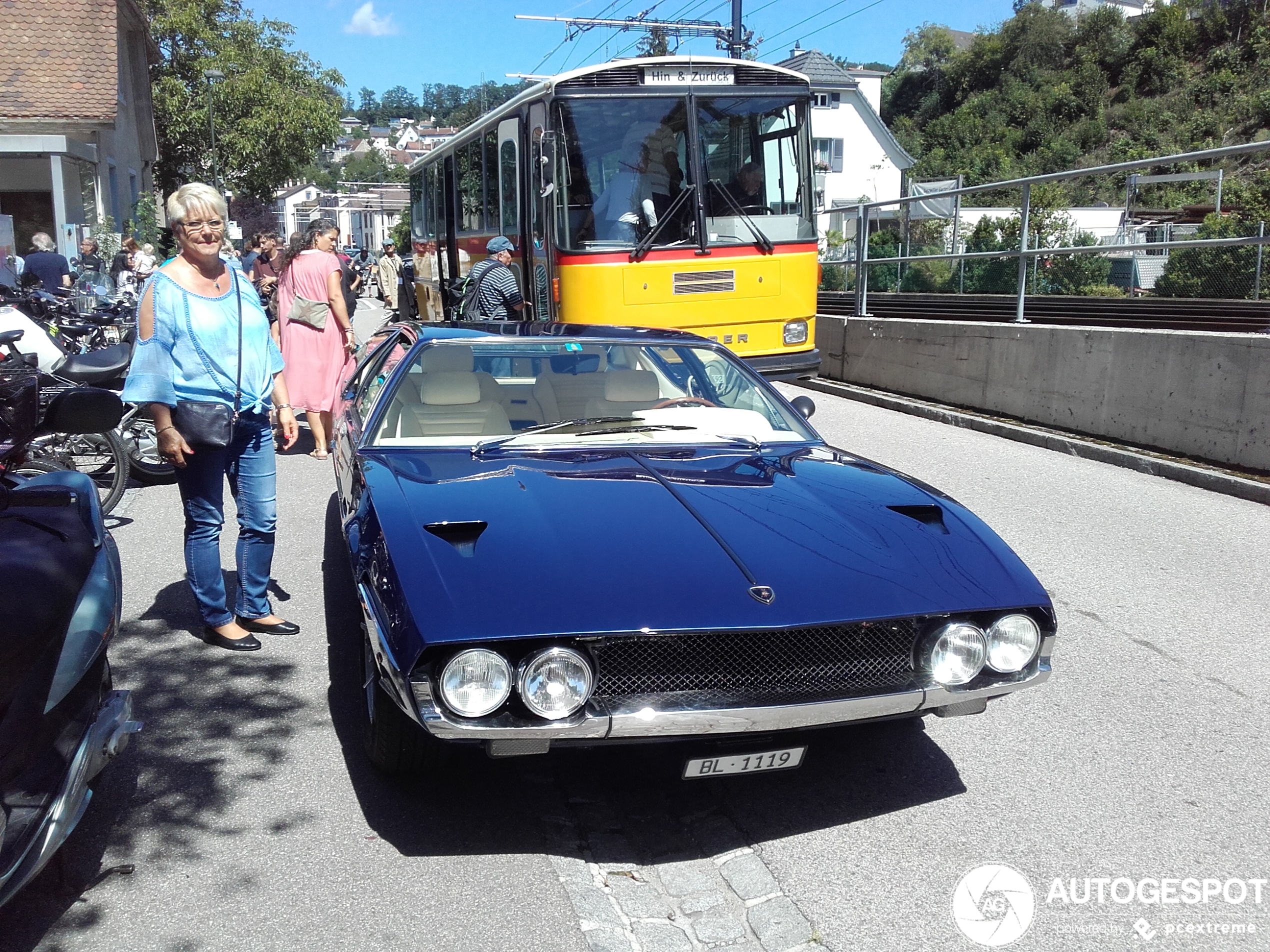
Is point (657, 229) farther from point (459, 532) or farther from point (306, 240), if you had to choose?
point (459, 532)

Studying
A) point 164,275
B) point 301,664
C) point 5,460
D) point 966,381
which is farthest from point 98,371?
point 966,381

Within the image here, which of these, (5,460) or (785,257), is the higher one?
(785,257)

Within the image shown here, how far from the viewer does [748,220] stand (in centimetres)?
1064

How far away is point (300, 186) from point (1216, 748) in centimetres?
13661

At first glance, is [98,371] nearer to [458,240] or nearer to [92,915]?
[92,915]

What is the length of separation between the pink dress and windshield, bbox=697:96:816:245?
11.8 ft

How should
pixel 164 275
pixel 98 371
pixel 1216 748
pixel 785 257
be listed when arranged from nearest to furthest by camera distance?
pixel 98 371 < pixel 1216 748 < pixel 164 275 < pixel 785 257

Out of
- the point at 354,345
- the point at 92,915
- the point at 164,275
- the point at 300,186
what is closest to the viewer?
the point at 92,915

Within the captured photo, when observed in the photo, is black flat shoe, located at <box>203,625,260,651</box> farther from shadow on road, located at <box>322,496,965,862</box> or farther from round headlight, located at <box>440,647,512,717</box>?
round headlight, located at <box>440,647,512,717</box>

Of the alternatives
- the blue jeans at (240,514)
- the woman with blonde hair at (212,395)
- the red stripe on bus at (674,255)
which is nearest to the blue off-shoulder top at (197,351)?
the woman with blonde hair at (212,395)

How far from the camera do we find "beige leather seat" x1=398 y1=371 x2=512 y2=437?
447 centimetres

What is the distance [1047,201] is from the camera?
1135 cm

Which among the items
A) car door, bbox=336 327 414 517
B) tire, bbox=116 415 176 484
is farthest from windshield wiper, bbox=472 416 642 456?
tire, bbox=116 415 176 484

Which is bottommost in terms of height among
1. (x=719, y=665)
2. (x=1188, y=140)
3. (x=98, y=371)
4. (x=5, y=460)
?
(x=719, y=665)
